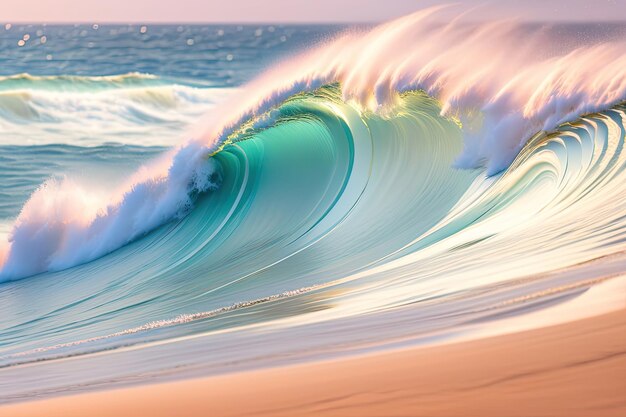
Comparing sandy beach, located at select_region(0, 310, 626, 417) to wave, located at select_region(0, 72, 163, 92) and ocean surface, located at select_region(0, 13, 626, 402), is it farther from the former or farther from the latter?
wave, located at select_region(0, 72, 163, 92)

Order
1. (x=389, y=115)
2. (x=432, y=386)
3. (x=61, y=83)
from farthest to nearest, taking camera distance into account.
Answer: (x=61, y=83), (x=389, y=115), (x=432, y=386)

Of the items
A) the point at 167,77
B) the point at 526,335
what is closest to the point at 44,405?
the point at 526,335

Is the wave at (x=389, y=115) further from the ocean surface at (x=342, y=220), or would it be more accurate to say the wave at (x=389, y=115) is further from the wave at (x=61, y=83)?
the wave at (x=61, y=83)

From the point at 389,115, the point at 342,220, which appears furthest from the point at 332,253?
the point at 389,115

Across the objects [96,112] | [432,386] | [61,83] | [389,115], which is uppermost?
[61,83]

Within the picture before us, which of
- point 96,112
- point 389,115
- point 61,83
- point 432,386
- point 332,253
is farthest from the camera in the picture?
point 61,83

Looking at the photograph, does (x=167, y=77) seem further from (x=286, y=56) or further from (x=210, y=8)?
(x=210, y=8)

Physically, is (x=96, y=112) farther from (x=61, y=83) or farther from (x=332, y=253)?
(x=332, y=253)

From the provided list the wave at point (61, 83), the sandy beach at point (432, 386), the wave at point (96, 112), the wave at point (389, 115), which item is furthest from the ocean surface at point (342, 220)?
the wave at point (61, 83)
